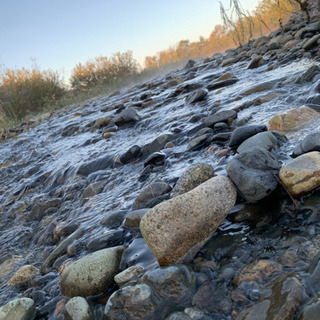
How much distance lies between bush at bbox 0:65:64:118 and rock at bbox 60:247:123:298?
1482 cm

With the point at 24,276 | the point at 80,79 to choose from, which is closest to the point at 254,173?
the point at 24,276

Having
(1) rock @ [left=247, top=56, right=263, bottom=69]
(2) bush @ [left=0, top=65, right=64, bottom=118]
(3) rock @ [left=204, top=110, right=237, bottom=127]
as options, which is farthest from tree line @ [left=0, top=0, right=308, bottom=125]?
(3) rock @ [left=204, top=110, right=237, bottom=127]

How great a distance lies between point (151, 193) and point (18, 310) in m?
1.05

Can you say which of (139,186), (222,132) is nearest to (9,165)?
(139,186)

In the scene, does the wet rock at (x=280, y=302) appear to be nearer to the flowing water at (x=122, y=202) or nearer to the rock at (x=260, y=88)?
the flowing water at (x=122, y=202)

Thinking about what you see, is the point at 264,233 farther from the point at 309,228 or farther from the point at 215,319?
the point at 215,319

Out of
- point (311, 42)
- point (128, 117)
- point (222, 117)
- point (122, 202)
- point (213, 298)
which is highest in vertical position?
point (311, 42)

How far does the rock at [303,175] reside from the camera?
1.33 meters

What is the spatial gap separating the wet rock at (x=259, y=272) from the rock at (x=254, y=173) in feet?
1.42

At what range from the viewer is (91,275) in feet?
4.51

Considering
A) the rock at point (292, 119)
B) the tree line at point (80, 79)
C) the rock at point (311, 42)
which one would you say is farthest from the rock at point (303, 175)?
the tree line at point (80, 79)

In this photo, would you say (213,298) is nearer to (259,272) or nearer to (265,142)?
(259,272)

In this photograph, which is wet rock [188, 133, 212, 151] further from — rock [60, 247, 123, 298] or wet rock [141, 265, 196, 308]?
wet rock [141, 265, 196, 308]

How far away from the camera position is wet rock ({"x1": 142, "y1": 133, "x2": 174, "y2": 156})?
324cm
